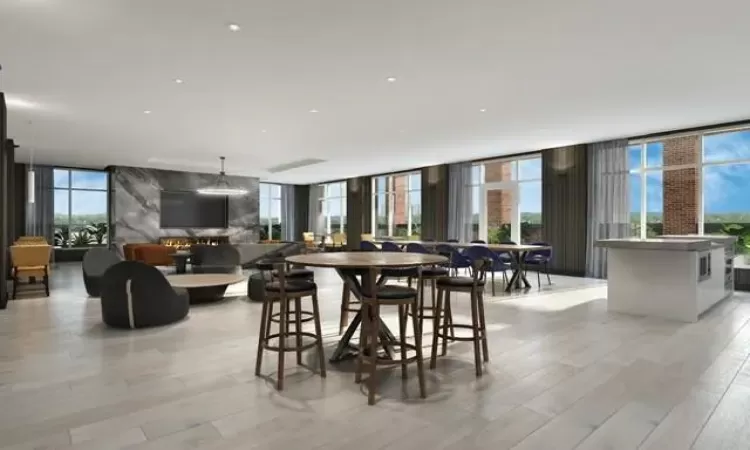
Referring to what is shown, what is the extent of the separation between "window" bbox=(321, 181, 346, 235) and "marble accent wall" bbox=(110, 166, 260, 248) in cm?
359

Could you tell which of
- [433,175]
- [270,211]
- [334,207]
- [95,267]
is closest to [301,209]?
[270,211]

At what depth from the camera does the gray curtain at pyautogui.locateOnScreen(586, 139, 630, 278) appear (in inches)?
337

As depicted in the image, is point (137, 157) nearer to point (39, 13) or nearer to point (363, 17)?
point (39, 13)

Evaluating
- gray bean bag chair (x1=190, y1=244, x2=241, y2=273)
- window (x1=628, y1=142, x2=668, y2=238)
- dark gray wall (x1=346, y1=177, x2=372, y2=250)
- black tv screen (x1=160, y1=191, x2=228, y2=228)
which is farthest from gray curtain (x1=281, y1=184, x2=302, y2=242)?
window (x1=628, y1=142, x2=668, y2=238)

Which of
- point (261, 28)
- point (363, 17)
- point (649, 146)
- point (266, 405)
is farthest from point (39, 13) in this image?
point (649, 146)

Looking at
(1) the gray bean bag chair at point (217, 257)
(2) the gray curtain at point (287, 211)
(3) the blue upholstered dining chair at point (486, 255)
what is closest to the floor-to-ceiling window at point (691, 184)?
(3) the blue upholstered dining chair at point (486, 255)

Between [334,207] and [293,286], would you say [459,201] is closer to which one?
[334,207]

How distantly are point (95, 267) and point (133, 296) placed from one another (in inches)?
93.9

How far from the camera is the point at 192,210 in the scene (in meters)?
14.2

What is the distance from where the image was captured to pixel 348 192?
15781mm

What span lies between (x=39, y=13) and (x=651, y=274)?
6.72 m

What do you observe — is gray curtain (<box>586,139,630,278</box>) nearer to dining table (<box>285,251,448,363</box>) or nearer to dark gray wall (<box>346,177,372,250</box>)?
dining table (<box>285,251,448,363</box>)

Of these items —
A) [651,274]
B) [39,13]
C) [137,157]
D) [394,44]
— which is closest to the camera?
[39,13]

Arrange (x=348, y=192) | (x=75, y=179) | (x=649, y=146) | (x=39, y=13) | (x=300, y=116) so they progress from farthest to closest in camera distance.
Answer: (x=348, y=192) < (x=75, y=179) < (x=649, y=146) < (x=300, y=116) < (x=39, y=13)
